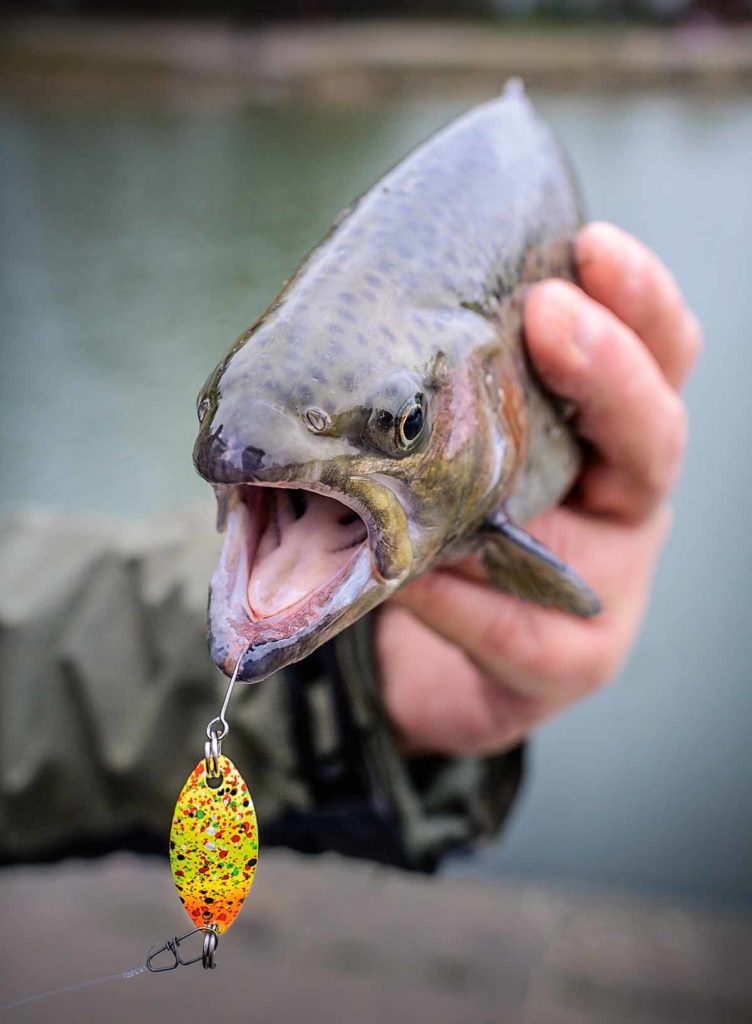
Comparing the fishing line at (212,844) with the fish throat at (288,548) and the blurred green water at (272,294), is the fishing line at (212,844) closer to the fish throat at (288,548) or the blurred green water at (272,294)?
the fish throat at (288,548)

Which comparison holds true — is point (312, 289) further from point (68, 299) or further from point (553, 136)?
point (68, 299)

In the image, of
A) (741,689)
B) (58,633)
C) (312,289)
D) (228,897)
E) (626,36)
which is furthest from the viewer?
(626,36)

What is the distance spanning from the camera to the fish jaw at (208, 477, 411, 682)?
904mm

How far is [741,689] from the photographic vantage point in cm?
448

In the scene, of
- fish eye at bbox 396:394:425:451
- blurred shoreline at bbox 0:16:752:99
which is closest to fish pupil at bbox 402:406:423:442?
fish eye at bbox 396:394:425:451

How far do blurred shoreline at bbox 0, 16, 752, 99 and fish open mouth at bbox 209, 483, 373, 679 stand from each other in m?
20.9

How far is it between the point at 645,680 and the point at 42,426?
4.41 m

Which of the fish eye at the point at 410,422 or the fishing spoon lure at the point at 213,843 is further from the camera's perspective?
the fish eye at the point at 410,422

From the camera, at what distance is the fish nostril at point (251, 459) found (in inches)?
36.1

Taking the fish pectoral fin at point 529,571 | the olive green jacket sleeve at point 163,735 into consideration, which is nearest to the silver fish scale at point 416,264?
the fish pectoral fin at point 529,571

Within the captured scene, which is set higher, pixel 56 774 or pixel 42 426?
pixel 56 774

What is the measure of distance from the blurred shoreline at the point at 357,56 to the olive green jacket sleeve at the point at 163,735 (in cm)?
2009

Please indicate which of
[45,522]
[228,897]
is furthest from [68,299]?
[228,897]

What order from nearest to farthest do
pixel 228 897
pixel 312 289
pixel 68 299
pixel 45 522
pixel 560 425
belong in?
pixel 228 897 < pixel 312 289 < pixel 560 425 < pixel 45 522 < pixel 68 299
